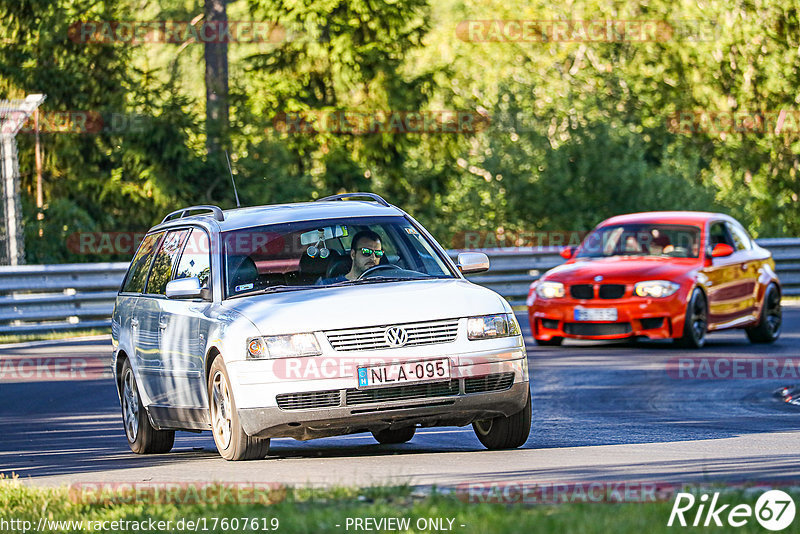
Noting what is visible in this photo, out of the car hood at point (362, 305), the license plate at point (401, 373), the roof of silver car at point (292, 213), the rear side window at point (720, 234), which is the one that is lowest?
the rear side window at point (720, 234)

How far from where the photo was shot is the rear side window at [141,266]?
37.8ft

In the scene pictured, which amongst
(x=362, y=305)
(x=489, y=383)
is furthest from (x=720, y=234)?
(x=362, y=305)

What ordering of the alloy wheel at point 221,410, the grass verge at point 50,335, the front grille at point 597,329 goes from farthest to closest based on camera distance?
the grass verge at point 50,335 → the front grille at point 597,329 → the alloy wheel at point 221,410

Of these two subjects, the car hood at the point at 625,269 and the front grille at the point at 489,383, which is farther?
the car hood at the point at 625,269

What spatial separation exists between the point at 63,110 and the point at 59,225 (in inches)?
232

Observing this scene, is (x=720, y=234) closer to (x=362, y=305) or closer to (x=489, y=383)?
(x=489, y=383)

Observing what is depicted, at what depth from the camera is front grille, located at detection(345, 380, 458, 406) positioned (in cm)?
899

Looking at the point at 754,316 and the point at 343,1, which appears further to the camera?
the point at 343,1

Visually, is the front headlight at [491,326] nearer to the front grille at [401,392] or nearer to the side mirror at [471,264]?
the front grille at [401,392]

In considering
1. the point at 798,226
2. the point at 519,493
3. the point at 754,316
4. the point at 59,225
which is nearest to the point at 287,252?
the point at 519,493

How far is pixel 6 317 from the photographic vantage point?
21.8 m

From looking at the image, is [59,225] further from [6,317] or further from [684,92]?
[684,92]

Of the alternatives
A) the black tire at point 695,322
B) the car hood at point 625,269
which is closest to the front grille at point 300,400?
the car hood at point 625,269

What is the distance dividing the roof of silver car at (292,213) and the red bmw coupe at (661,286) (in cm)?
740
